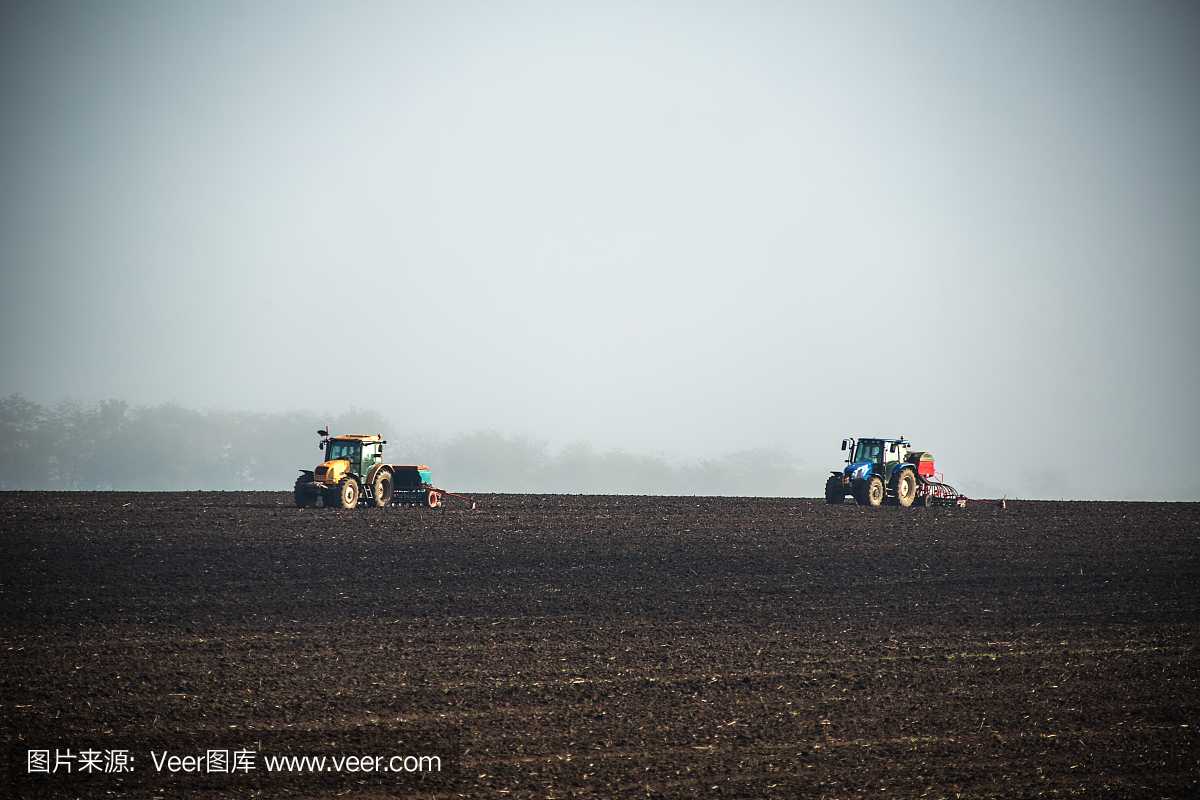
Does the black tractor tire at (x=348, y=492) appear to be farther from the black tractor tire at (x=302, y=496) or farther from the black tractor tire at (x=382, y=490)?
the black tractor tire at (x=302, y=496)

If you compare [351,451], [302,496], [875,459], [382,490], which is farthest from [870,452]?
[302,496]

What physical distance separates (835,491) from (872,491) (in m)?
1.19

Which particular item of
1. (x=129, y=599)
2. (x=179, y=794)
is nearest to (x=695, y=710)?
(x=179, y=794)

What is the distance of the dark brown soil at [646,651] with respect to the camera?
25.1ft

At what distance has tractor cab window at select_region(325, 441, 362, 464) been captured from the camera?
2486 cm

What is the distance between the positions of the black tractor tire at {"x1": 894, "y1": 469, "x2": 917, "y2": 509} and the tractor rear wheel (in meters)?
0.54

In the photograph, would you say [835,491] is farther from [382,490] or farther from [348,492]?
[348,492]

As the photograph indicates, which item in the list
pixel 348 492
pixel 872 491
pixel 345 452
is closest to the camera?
pixel 348 492

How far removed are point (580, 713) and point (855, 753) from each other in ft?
9.22

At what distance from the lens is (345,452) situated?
981 inches

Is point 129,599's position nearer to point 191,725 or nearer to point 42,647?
point 42,647

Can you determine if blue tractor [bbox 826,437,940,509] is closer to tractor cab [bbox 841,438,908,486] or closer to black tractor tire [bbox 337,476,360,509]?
tractor cab [bbox 841,438,908,486]

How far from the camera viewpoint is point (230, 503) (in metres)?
27.6

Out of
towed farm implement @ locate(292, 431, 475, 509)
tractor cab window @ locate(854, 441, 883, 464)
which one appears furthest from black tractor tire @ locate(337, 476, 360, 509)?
tractor cab window @ locate(854, 441, 883, 464)
